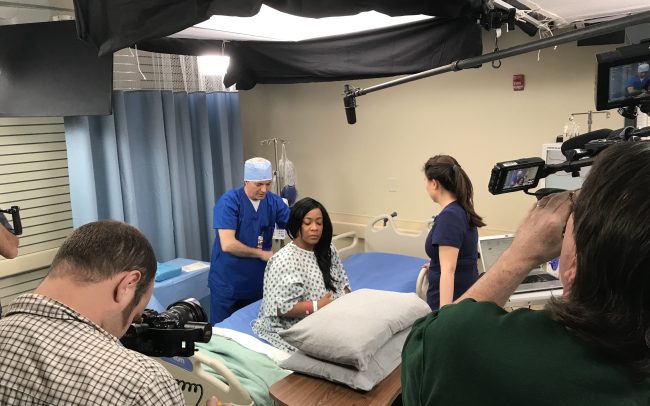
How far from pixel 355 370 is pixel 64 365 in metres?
0.95

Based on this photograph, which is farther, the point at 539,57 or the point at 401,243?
the point at 401,243

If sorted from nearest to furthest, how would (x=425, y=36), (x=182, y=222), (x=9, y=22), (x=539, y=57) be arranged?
1. (x=425, y=36)
2. (x=9, y=22)
3. (x=539, y=57)
4. (x=182, y=222)

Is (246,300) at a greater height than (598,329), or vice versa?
(598,329)

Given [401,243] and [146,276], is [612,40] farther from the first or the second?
[146,276]

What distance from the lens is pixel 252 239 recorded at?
3.12 metres

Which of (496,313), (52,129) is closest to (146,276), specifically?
(496,313)

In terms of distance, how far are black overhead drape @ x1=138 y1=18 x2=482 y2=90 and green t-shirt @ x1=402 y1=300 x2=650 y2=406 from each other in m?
1.84

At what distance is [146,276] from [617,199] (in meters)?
0.92

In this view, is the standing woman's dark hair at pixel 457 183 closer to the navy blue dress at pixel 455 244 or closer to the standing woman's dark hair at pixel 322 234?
the navy blue dress at pixel 455 244

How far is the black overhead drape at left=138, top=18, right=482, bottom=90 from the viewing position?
2.33 meters

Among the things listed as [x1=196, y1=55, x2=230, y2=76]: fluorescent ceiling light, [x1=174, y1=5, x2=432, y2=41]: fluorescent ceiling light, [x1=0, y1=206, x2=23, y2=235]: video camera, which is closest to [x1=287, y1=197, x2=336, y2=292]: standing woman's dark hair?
[x1=174, y1=5, x2=432, y2=41]: fluorescent ceiling light

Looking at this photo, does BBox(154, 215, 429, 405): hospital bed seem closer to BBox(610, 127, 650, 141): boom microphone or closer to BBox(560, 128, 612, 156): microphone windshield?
BBox(560, 128, 612, 156): microphone windshield

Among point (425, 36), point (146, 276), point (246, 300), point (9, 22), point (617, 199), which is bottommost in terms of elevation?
point (246, 300)

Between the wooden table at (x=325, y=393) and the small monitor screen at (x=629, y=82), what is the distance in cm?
108
